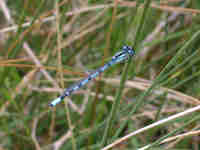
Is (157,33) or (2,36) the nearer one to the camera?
(157,33)

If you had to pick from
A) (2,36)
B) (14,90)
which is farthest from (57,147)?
(2,36)

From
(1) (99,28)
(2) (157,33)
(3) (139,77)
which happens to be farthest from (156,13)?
(3) (139,77)

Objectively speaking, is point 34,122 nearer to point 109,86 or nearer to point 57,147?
point 57,147

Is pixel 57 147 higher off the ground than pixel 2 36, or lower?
lower

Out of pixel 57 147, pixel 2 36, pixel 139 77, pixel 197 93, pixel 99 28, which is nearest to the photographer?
pixel 197 93

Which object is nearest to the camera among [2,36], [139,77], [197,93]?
[197,93]

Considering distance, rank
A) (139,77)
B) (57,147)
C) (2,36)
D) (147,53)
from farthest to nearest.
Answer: (2,36)
(147,53)
(139,77)
(57,147)

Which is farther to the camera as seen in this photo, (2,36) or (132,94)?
(2,36)

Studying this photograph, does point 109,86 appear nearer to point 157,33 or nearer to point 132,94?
point 132,94

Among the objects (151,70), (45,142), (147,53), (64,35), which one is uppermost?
(64,35)
